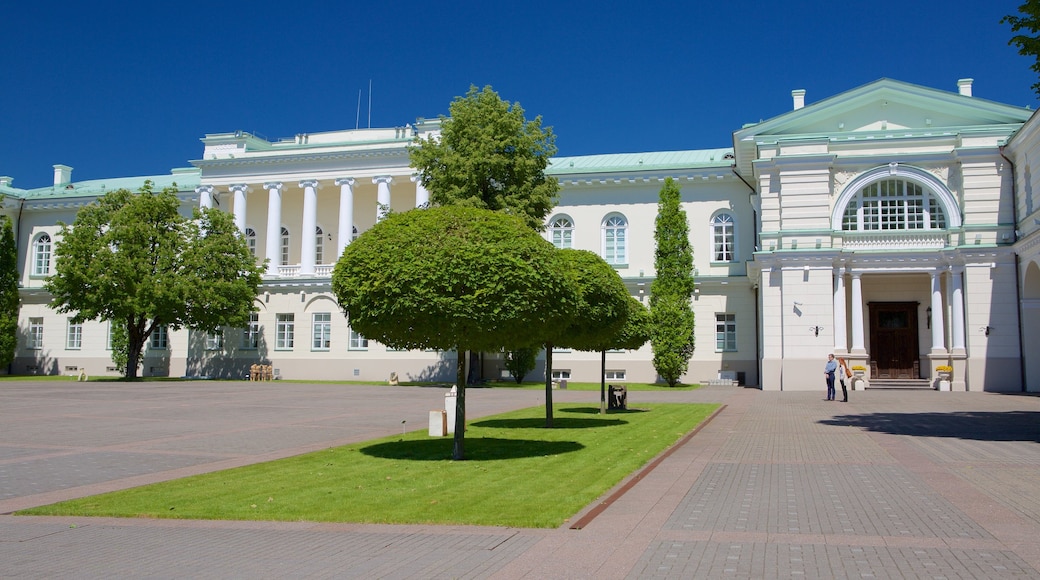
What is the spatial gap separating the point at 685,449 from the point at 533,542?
7.30m

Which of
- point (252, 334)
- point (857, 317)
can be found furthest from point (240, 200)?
point (857, 317)

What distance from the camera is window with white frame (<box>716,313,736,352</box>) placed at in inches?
1625

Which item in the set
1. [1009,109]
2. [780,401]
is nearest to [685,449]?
[780,401]

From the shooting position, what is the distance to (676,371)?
127 feet

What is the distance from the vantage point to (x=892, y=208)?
115ft

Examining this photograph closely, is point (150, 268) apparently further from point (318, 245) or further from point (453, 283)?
point (453, 283)

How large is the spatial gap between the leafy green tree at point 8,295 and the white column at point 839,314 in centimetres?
4716

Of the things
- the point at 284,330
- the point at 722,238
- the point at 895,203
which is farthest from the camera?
the point at 284,330

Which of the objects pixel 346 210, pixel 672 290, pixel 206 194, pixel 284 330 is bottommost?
pixel 284 330

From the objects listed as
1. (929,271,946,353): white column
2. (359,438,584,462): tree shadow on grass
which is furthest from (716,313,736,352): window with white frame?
(359,438,584,462): tree shadow on grass

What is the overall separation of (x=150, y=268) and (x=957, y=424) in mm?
37541

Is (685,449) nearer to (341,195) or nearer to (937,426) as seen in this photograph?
(937,426)

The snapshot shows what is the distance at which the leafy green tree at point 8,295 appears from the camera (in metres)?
49.2

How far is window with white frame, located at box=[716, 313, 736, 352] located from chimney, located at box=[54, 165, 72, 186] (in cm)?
4804
